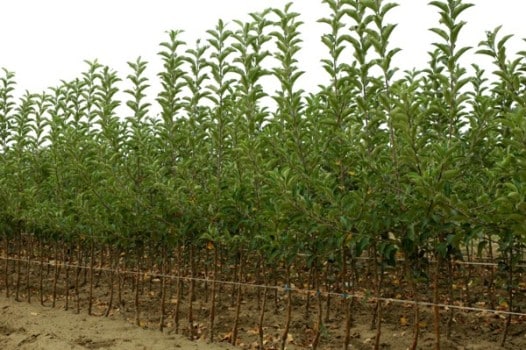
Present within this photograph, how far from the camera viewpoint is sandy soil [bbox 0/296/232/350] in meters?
7.75

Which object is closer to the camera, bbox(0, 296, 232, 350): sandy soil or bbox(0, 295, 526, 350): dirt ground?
bbox(0, 295, 526, 350): dirt ground

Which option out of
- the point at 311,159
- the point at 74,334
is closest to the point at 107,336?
the point at 74,334

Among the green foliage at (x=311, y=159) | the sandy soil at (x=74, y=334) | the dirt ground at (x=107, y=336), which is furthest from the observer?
the sandy soil at (x=74, y=334)

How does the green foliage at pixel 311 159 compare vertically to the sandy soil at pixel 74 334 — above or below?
above

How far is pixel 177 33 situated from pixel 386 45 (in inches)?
126

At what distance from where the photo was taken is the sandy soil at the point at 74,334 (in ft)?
25.4

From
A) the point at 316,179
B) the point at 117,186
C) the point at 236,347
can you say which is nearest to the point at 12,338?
the point at 117,186

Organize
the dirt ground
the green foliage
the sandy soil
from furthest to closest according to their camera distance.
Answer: the sandy soil
the dirt ground
the green foliage

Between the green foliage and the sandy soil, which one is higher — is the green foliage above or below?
above

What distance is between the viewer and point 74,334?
849 cm

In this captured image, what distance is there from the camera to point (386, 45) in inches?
203

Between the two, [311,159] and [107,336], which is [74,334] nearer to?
[107,336]

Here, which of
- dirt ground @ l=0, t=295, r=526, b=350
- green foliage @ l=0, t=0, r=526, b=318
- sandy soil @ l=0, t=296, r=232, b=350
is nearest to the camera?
green foliage @ l=0, t=0, r=526, b=318

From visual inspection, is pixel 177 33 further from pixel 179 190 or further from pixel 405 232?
pixel 405 232
